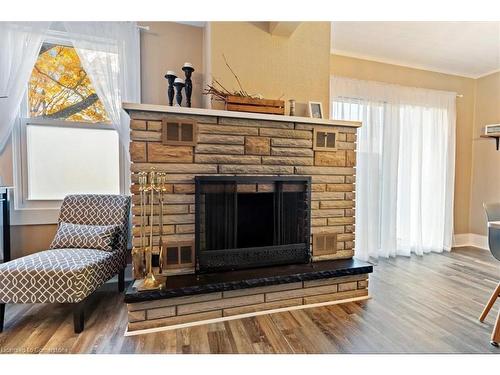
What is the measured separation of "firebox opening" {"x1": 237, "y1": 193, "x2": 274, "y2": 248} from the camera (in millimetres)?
2240

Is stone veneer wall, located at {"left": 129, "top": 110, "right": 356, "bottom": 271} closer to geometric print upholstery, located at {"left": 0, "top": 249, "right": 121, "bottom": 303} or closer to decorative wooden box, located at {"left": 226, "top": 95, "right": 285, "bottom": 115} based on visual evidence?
decorative wooden box, located at {"left": 226, "top": 95, "right": 285, "bottom": 115}

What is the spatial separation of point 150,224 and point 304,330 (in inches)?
52.0

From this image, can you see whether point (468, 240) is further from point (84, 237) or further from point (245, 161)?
point (84, 237)

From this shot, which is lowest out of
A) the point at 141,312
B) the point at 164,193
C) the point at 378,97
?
the point at 141,312

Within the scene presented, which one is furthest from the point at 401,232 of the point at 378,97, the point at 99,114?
the point at 99,114

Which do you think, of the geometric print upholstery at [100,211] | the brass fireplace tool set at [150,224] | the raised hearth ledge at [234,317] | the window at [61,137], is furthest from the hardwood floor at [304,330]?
the window at [61,137]

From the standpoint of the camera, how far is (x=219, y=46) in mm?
2369

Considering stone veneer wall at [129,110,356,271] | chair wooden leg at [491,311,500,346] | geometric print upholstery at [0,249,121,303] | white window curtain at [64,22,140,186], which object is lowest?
chair wooden leg at [491,311,500,346]

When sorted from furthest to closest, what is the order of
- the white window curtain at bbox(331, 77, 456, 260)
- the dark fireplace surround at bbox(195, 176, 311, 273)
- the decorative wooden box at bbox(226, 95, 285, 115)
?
the white window curtain at bbox(331, 77, 456, 260)
the decorative wooden box at bbox(226, 95, 285, 115)
the dark fireplace surround at bbox(195, 176, 311, 273)

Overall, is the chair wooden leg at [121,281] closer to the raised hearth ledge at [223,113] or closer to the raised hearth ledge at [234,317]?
the raised hearth ledge at [234,317]

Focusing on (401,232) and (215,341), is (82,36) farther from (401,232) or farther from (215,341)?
(401,232)

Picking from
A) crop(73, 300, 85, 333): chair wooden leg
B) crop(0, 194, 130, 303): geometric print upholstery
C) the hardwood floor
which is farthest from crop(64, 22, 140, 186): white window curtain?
the hardwood floor

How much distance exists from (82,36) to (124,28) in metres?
0.37

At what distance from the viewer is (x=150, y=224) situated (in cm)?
199
